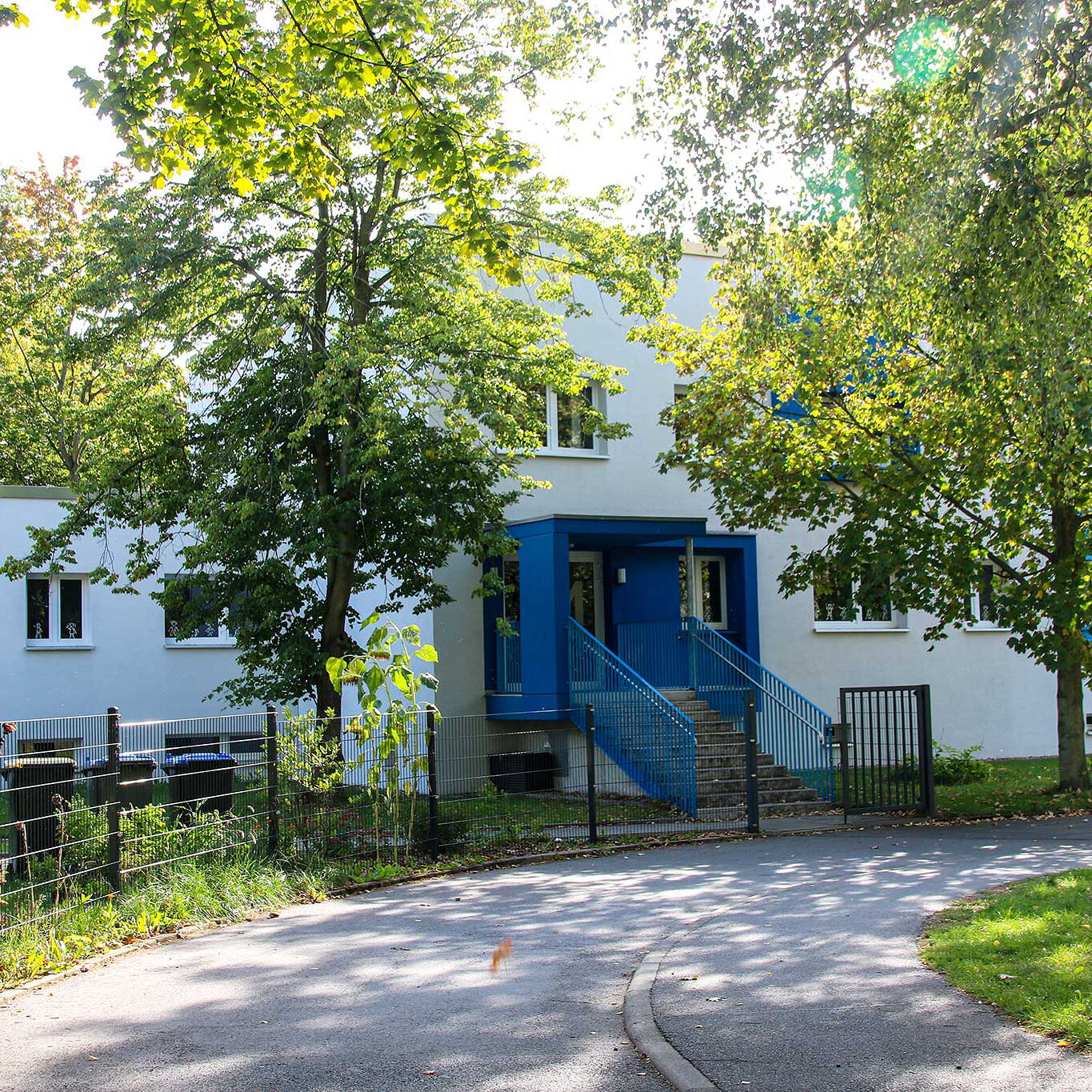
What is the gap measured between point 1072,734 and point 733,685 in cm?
501

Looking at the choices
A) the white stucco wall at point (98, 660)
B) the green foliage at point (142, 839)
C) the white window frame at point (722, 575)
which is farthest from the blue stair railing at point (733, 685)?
the green foliage at point (142, 839)

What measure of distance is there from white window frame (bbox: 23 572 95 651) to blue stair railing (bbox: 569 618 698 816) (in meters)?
10.3

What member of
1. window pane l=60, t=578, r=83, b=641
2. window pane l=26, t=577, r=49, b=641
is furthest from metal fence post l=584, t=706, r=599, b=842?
window pane l=26, t=577, r=49, b=641

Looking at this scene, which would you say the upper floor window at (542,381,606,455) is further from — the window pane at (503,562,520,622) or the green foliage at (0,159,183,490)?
the green foliage at (0,159,183,490)

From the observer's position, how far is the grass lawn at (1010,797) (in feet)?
57.4

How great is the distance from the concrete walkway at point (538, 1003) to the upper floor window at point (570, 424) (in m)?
11.3

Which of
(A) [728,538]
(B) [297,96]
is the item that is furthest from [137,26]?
(A) [728,538]

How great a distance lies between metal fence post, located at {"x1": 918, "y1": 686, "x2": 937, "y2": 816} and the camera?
55.6ft

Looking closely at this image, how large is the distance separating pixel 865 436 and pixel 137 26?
11519 millimetres

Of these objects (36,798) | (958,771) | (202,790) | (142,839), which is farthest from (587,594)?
(36,798)

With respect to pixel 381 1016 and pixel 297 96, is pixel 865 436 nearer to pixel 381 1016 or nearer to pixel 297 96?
pixel 297 96

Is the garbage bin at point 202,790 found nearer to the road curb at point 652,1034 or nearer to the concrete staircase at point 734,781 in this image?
the road curb at point 652,1034

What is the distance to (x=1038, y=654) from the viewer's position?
56.4ft

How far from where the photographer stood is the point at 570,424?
73.8 feet
